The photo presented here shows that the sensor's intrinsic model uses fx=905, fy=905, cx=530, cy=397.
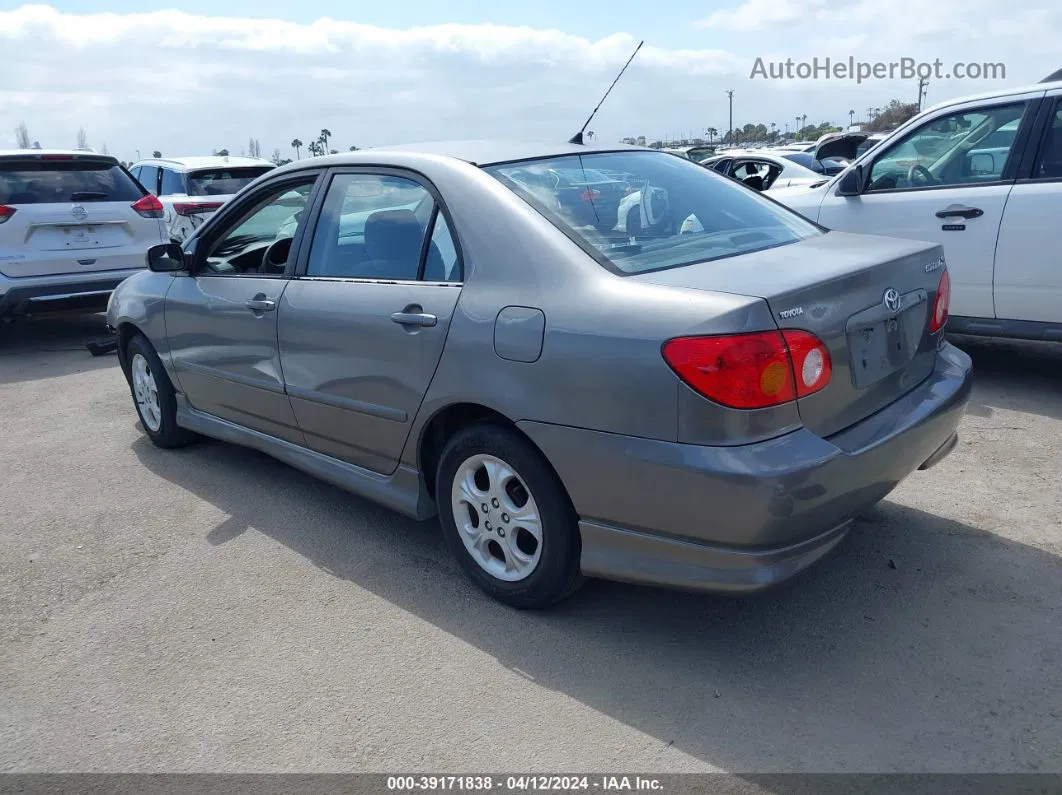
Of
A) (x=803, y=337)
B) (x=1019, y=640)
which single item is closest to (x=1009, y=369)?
(x=1019, y=640)

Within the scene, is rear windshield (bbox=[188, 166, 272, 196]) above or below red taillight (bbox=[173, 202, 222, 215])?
above

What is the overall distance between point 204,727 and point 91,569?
4.66 feet

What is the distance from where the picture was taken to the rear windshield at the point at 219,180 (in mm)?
11586

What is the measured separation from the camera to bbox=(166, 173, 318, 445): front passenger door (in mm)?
4105

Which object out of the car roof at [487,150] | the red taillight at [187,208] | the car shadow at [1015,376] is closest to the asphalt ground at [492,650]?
the car shadow at [1015,376]

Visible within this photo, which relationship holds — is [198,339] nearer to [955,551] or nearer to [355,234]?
[355,234]

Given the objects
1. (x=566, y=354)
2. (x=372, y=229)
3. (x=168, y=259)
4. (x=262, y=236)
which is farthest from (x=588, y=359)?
(x=168, y=259)

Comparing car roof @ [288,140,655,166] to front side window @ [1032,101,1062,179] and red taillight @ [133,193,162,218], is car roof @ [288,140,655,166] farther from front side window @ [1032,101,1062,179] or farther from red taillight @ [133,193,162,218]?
red taillight @ [133,193,162,218]

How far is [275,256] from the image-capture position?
436 cm

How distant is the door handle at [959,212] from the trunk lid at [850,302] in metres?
2.46

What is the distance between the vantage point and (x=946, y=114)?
5.70m

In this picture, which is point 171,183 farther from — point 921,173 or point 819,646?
point 819,646

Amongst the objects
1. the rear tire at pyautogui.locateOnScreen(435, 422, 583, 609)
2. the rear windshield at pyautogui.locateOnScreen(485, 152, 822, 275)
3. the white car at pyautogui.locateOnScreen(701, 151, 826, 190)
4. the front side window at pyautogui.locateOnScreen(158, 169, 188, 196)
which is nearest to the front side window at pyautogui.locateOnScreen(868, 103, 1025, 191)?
the rear windshield at pyautogui.locateOnScreen(485, 152, 822, 275)

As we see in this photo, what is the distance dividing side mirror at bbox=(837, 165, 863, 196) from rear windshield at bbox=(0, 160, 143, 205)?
6456 millimetres
